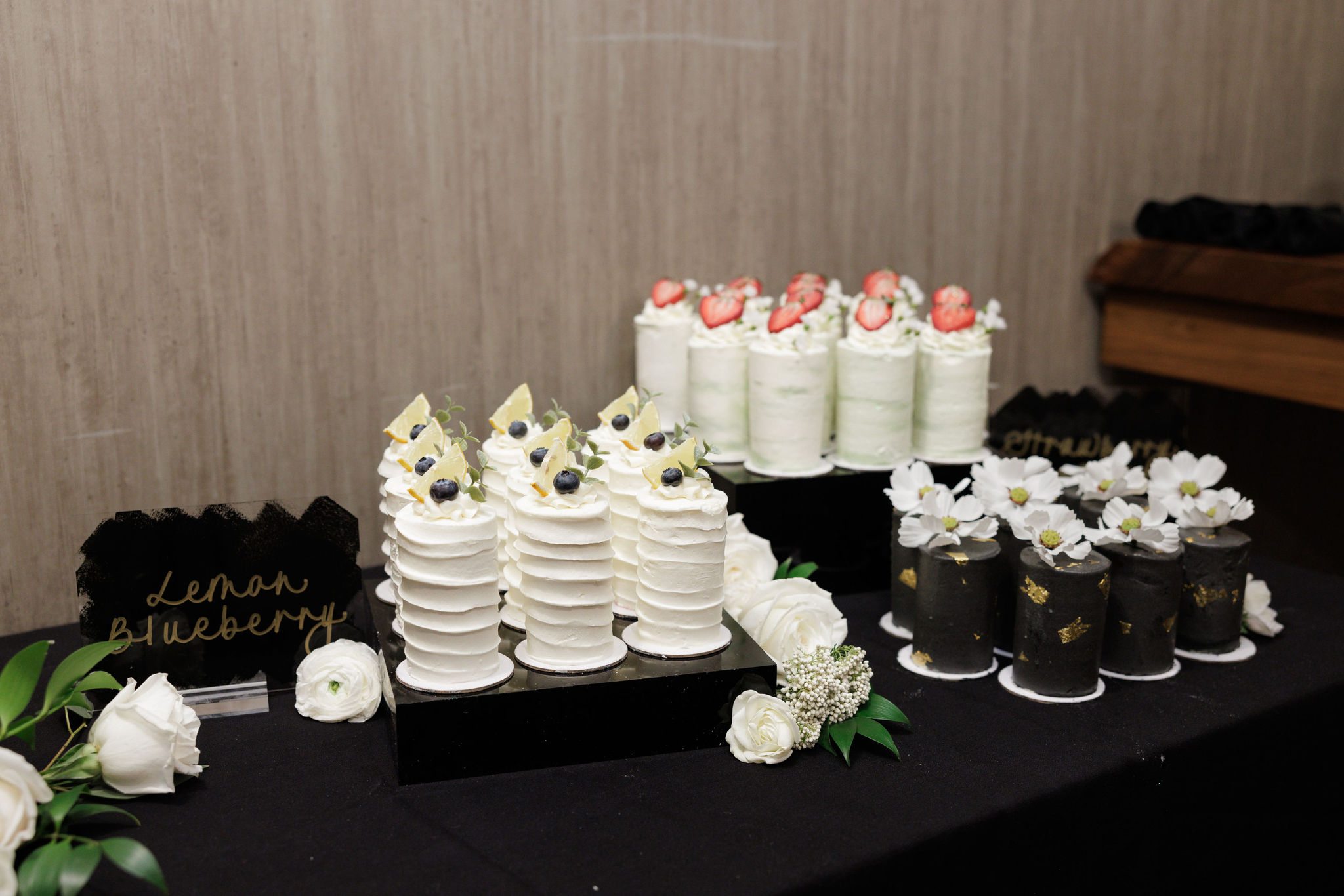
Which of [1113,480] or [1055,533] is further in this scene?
[1113,480]

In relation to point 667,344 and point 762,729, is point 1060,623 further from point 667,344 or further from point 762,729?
point 667,344

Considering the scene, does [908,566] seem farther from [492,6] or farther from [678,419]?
[492,6]

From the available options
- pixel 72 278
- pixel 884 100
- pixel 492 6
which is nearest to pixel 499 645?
pixel 72 278

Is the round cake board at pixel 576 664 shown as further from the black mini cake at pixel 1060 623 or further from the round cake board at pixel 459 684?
the black mini cake at pixel 1060 623

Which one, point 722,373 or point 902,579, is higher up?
point 722,373

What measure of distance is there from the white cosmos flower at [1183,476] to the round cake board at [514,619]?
94 centimetres

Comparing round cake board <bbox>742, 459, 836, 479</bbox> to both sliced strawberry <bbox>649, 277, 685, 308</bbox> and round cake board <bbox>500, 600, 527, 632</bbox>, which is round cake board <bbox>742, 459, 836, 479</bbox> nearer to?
sliced strawberry <bbox>649, 277, 685, 308</bbox>

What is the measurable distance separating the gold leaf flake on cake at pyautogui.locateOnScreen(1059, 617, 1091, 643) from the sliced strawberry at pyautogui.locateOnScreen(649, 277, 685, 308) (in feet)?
3.10

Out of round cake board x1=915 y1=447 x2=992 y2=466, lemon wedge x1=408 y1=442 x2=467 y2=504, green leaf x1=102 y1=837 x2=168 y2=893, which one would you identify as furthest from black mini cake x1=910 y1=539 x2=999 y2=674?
green leaf x1=102 y1=837 x2=168 y2=893

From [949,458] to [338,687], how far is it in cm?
114

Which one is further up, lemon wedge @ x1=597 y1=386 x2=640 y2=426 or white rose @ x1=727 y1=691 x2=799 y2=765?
lemon wedge @ x1=597 y1=386 x2=640 y2=426

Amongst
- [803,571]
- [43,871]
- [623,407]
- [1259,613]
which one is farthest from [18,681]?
[1259,613]

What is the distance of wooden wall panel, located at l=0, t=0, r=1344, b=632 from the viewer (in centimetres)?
183

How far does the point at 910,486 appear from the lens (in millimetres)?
1740
